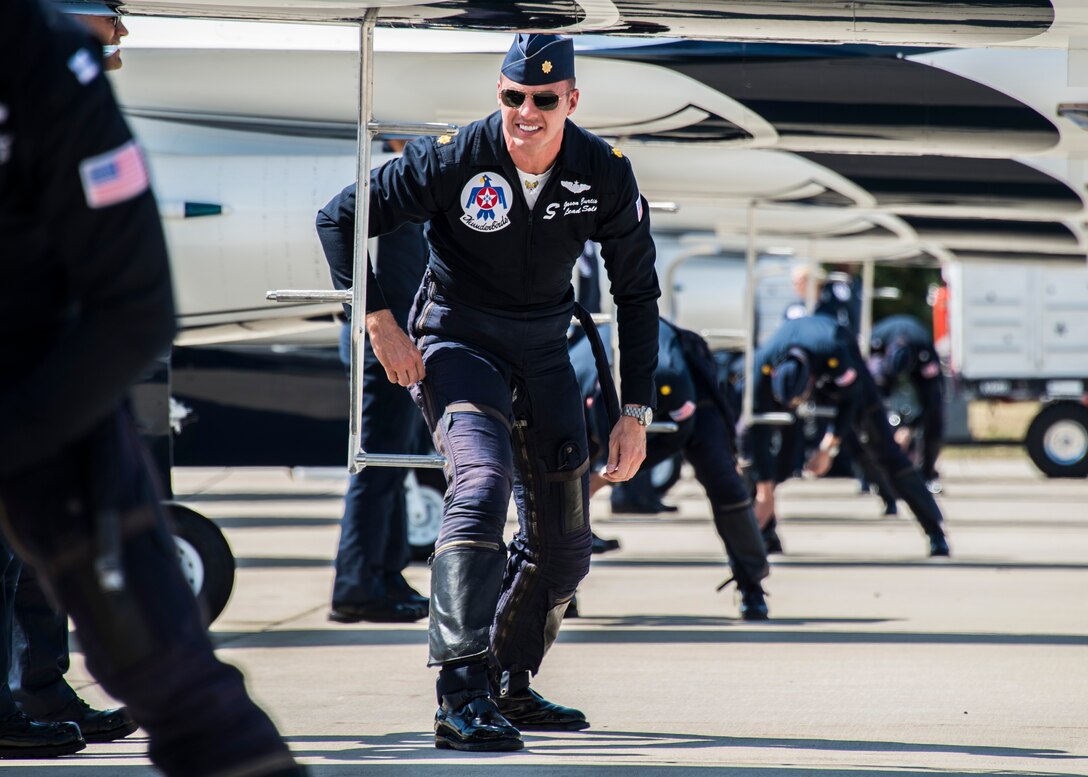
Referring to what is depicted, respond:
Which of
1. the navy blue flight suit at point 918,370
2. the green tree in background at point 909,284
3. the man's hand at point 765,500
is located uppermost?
the man's hand at point 765,500

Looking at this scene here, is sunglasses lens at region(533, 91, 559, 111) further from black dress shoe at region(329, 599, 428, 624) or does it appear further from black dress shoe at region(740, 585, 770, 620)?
black dress shoe at region(740, 585, 770, 620)

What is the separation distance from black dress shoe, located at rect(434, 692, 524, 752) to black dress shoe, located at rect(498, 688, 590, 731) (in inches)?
13.6

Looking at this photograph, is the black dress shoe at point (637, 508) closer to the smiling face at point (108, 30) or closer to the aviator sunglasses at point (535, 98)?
the smiling face at point (108, 30)

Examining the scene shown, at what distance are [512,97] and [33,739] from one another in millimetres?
1997

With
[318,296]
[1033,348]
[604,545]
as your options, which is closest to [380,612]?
[318,296]

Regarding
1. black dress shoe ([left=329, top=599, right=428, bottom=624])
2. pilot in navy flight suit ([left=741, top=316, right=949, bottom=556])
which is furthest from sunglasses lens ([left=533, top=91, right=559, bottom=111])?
pilot in navy flight suit ([left=741, top=316, right=949, bottom=556])

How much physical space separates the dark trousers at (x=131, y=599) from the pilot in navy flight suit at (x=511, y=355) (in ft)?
5.30

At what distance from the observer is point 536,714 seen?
4.13 meters

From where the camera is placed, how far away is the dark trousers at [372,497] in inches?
244

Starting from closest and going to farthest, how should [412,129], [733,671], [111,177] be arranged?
[111,177] < [412,129] < [733,671]

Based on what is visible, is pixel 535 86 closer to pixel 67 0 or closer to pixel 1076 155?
pixel 67 0

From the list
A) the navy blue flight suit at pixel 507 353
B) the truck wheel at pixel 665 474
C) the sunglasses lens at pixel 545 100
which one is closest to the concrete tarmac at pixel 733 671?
the navy blue flight suit at pixel 507 353

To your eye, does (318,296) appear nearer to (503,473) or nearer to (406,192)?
(406,192)

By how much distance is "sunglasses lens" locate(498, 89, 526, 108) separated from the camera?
387cm
